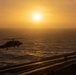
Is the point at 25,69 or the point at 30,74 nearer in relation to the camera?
the point at 30,74

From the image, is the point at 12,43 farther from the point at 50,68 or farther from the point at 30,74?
the point at 30,74

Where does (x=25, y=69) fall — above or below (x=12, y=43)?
below

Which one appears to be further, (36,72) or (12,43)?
(12,43)

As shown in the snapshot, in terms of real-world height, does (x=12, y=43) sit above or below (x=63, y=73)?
above

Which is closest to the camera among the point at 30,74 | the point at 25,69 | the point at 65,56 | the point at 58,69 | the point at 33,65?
the point at 30,74

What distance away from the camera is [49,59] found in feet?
42.9

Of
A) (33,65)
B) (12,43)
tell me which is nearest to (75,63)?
(33,65)

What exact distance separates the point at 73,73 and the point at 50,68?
2158 millimetres

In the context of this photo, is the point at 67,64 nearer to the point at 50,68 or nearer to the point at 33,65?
the point at 33,65

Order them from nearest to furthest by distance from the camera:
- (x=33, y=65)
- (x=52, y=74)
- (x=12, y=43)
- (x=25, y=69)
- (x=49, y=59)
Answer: (x=52, y=74) → (x=25, y=69) → (x=33, y=65) → (x=49, y=59) → (x=12, y=43)

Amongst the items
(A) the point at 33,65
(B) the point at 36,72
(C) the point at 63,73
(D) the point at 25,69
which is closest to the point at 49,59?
(A) the point at 33,65

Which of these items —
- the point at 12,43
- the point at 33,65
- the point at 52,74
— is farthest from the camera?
the point at 12,43

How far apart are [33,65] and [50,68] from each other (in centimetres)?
320

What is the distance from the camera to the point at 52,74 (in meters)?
8.20
